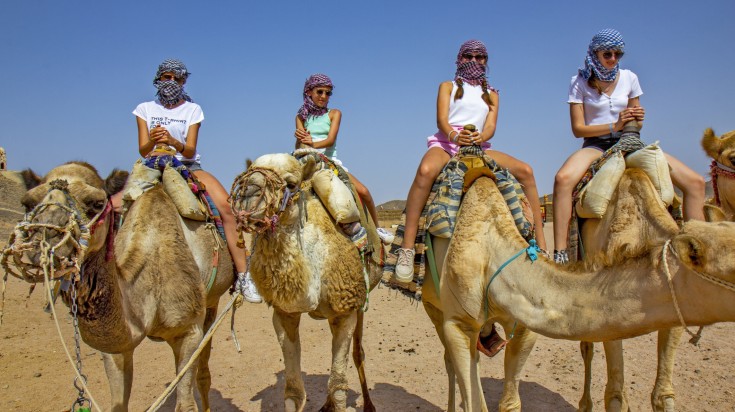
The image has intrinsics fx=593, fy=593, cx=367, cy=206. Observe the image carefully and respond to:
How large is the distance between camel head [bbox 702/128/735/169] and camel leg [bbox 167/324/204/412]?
4.65 metres

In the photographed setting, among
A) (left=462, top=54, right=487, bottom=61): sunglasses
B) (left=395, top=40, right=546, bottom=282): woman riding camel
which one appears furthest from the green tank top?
(left=462, top=54, right=487, bottom=61): sunglasses

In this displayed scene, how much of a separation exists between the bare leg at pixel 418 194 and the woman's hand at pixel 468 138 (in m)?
0.35

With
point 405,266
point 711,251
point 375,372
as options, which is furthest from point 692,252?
point 375,372

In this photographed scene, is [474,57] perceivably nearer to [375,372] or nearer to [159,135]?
[159,135]

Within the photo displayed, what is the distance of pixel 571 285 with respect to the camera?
3217mm

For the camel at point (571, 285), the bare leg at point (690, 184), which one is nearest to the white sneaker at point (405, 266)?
the camel at point (571, 285)

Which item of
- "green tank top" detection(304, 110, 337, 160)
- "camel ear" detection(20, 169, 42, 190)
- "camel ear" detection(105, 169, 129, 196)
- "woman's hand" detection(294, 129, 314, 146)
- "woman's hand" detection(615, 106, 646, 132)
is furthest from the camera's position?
"green tank top" detection(304, 110, 337, 160)

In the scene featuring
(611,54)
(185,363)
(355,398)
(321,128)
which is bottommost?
(355,398)

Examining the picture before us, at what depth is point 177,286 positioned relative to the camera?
4754 millimetres

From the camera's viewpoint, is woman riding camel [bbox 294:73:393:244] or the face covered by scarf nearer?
the face covered by scarf

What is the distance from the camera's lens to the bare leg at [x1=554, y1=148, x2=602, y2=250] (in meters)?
4.86

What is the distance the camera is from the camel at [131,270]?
3.56 m

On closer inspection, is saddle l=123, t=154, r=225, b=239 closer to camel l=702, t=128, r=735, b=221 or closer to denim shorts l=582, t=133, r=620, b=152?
denim shorts l=582, t=133, r=620, b=152

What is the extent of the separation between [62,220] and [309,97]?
139 inches
